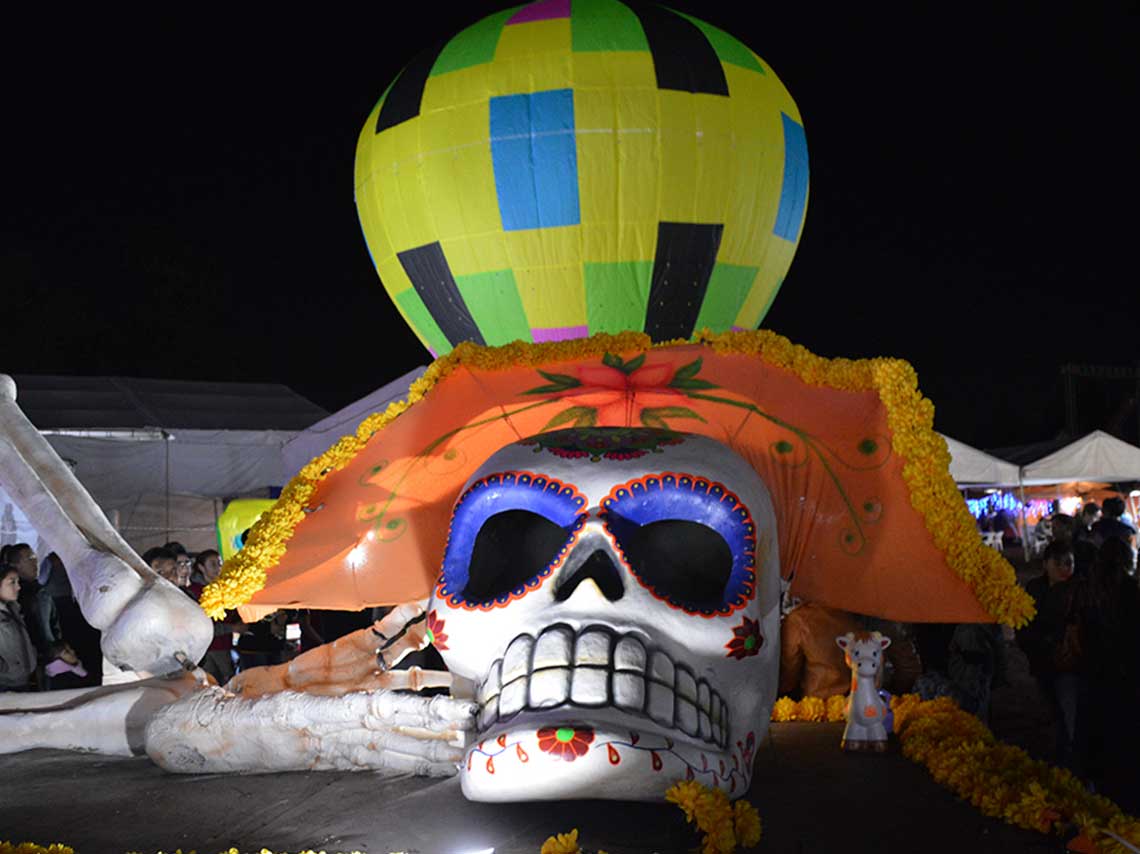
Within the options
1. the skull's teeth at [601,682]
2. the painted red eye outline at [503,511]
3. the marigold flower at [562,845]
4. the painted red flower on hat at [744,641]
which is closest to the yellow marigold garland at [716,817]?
the skull's teeth at [601,682]

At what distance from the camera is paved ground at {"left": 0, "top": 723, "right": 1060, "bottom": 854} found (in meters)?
4.14

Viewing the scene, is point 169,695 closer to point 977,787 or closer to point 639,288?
point 977,787

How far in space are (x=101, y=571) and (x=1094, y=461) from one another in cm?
1495

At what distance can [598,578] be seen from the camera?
15.0 ft

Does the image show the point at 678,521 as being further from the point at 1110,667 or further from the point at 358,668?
the point at 1110,667

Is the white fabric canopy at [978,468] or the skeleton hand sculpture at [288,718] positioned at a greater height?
the white fabric canopy at [978,468]

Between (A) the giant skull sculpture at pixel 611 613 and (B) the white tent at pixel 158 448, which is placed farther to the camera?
(B) the white tent at pixel 158 448

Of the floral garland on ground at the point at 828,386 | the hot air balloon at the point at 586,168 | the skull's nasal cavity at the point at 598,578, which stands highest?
the hot air balloon at the point at 586,168

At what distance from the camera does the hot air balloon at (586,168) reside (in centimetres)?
814

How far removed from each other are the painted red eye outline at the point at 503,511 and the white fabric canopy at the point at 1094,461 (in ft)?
45.0

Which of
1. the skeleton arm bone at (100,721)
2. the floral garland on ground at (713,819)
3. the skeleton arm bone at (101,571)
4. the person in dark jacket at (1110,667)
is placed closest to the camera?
the floral garland on ground at (713,819)

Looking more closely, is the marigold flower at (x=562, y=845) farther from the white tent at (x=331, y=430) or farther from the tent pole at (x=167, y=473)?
the tent pole at (x=167, y=473)

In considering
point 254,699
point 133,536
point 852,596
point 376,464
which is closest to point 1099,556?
point 852,596

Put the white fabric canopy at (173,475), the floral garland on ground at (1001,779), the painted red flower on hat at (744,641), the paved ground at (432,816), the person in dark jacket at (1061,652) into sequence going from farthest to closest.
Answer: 1. the white fabric canopy at (173,475)
2. the person in dark jacket at (1061,652)
3. the painted red flower on hat at (744,641)
4. the paved ground at (432,816)
5. the floral garland on ground at (1001,779)
